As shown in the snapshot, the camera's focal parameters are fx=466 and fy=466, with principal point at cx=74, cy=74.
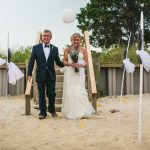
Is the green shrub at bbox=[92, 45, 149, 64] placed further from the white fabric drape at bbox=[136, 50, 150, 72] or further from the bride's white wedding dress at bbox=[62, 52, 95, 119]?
the white fabric drape at bbox=[136, 50, 150, 72]

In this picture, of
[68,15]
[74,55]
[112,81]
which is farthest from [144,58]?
[112,81]

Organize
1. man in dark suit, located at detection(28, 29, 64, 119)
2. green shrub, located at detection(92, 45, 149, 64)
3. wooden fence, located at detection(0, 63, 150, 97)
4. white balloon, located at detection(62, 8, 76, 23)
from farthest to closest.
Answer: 1. green shrub, located at detection(92, 45, 149, 64)
2. wooden fence, located at detection(0, 63, 150, 97)
3. white balloon, located at detection(62, 8, 76, 23)
4. man in dark suit, located at detection(28, 29, 64, 119)

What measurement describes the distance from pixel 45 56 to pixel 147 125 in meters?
2.56

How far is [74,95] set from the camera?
9.62 meters

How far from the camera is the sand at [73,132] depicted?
21.1 ft

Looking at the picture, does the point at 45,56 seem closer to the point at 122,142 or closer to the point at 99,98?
the point at 122,142

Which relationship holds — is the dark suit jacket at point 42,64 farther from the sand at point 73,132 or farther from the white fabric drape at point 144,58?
the white fabric drape at point 144,58

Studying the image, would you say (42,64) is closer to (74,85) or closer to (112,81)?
(74,85)

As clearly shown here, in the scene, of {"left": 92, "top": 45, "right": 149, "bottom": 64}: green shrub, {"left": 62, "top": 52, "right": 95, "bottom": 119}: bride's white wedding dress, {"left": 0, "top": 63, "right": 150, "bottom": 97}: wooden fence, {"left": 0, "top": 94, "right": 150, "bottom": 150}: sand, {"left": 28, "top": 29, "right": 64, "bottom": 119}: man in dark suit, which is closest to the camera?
{"left": 0, "top": 94, "right": 150, "bottom": 150}: sand

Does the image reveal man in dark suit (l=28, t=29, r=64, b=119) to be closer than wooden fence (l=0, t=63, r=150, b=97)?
Yes

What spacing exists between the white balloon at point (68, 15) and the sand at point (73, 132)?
11.1 feet

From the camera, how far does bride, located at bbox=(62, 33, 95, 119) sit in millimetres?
9539

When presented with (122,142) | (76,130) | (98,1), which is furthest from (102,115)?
(98,1)

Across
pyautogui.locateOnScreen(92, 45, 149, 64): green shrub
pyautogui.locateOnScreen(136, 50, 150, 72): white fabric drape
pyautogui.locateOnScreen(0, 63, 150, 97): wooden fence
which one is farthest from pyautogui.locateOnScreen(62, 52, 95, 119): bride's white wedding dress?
pyautogui.locateOnScreen(92, 45, 149, 64): green shrub
